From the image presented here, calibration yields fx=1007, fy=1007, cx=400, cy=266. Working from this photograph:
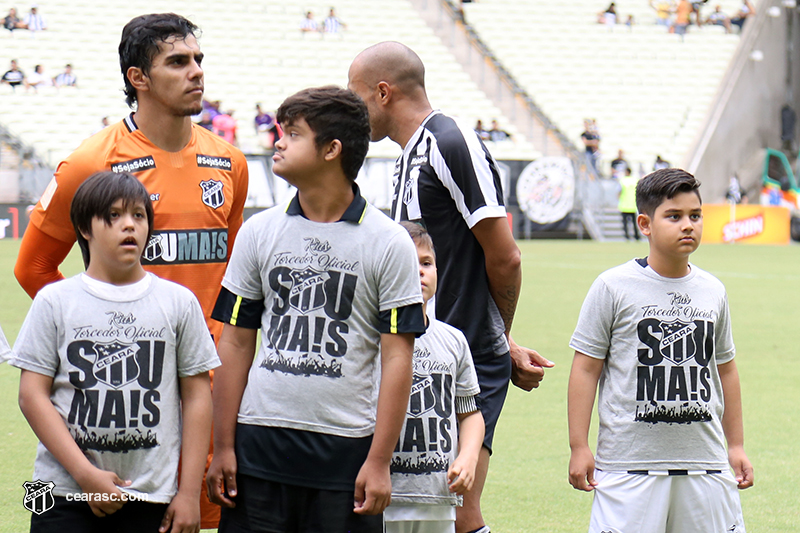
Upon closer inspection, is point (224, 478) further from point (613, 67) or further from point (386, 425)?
point (613, 67)

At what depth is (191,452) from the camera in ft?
9.63

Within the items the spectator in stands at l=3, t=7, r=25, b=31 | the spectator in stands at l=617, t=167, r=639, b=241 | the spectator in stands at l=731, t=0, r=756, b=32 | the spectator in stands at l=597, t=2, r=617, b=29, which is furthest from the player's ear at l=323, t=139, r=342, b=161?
the spectator in stands at l=731, t=0, r=756, b=32

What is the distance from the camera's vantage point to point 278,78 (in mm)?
30922

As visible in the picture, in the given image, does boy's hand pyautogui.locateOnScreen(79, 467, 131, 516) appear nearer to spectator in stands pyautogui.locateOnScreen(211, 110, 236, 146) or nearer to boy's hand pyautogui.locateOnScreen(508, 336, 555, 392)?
boy's hand pyautogui.locateOnScreen(508, 336, 555, 392)

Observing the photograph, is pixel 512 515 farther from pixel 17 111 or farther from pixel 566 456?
pixel 17 111

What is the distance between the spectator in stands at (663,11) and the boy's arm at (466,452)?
37113 mm

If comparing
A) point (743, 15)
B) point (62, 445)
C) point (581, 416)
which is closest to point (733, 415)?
point (581, 416)

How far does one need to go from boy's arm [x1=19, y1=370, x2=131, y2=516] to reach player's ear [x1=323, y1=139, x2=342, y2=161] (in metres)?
1.00

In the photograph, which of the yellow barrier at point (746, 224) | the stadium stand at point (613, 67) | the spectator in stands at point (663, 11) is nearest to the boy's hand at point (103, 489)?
the yellow barrier at point (746, 224)

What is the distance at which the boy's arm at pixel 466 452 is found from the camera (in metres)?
3.04

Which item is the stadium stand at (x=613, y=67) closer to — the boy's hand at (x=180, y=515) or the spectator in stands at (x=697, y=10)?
the spectator in stands at (x=697, y=10)

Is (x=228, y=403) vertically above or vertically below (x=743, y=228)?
below

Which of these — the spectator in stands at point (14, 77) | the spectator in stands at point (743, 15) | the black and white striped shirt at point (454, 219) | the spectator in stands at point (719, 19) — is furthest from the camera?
the spectator in stands at point (719, 19)

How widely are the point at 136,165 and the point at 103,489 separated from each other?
118 cm
